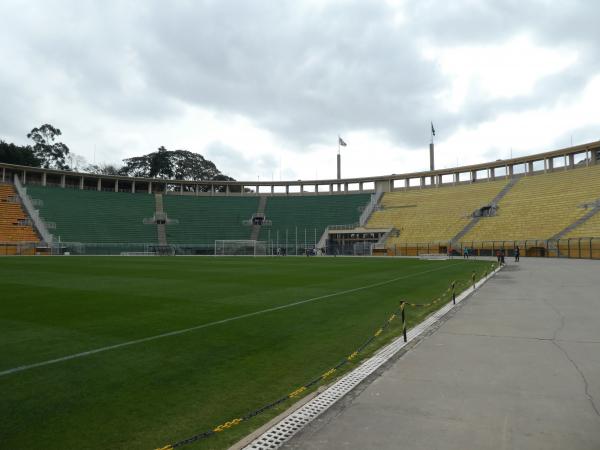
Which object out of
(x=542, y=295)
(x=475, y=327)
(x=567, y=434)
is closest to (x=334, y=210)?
(x=542, y=295)

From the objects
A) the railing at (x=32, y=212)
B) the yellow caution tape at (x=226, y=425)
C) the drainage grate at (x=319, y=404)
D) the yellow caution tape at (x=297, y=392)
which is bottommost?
the drainage grate at (x=319, y=404)

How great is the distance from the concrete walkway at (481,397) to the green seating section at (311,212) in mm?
65287

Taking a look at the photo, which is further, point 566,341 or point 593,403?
point 566,341

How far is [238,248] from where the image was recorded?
67.4 m

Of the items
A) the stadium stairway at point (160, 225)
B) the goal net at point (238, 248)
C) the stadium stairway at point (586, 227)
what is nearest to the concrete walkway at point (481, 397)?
the stadium stairway at point (586, 227)

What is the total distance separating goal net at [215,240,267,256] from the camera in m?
67.1

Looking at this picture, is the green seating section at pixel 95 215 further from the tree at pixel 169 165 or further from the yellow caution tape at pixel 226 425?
the yellow caution tape at pixel 226 425

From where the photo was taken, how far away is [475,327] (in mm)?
9172

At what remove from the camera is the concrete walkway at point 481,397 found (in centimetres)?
391

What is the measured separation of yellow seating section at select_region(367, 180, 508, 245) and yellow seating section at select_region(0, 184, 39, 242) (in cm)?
5364

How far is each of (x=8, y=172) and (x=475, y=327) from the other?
8422 centimetres

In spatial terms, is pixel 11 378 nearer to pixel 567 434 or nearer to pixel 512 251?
pixel 567 434

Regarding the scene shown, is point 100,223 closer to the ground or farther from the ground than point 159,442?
farther from the ground

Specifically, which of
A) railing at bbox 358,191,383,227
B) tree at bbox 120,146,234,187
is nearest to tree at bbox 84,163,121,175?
tree at bbox 120,146,234,187
